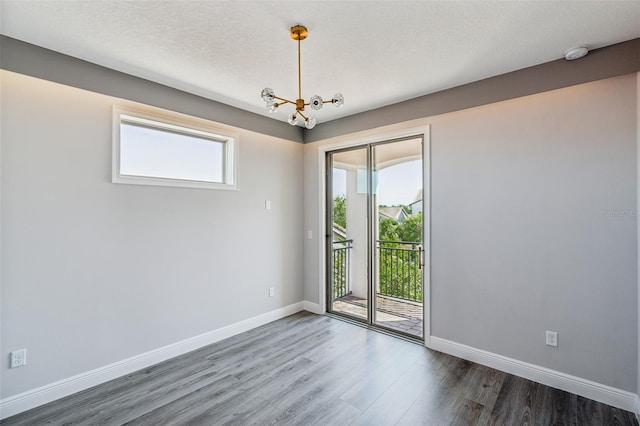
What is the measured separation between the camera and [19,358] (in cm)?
219

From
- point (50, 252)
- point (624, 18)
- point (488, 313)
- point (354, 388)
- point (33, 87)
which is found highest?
point (624, 18)

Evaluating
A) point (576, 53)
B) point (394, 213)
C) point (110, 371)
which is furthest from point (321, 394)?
point (576, 53)

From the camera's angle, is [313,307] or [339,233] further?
[313,307]

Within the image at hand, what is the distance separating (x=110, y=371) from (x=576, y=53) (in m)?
4.56

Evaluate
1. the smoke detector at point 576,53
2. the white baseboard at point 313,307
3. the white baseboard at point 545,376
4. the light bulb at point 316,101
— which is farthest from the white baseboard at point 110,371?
the smoke detector at point 576,53

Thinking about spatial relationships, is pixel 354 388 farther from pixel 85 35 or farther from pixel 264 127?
pixel 85 35

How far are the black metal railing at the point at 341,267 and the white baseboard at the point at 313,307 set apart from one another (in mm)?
274

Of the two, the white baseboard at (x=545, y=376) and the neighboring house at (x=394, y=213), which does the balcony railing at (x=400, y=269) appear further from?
the white baseboard at (x=545, y=376)

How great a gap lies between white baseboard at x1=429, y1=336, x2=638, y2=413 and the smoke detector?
2.51 metres

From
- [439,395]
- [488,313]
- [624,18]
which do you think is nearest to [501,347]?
[488,313]

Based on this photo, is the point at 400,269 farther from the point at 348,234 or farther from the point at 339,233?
the point at 339,233

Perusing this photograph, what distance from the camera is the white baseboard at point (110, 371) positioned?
218cm

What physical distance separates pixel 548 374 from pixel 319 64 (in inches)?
126

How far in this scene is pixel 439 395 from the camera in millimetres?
2367
